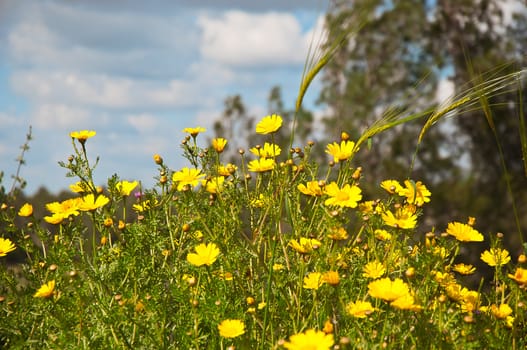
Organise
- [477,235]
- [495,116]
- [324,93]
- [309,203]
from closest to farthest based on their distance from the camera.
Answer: [477,235], [309,203], [495,116], [324,93]

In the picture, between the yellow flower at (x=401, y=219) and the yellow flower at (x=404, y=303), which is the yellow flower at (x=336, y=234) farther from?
the yellow flower at (x=404, y=303)

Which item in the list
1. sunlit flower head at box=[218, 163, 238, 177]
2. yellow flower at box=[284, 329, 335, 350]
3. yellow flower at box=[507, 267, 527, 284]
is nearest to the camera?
yellow flower at box=[284, 329, 335, 350]

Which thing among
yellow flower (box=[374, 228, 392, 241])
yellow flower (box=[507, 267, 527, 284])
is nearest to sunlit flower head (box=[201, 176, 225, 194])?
yellow flower (box=[374, 228, 392, 241])

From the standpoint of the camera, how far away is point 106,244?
2.66m

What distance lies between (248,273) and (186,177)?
1.38 ft

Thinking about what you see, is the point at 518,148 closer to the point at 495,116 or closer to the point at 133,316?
the point at 495,116

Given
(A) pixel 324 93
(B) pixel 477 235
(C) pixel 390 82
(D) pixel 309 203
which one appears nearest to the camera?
(B) pixel 477 235

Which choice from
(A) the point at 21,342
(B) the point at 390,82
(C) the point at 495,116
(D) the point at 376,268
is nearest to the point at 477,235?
(D) the point at 376,268

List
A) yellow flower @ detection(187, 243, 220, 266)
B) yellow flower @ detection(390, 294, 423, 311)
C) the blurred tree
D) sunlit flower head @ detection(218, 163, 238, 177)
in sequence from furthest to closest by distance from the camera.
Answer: the blurred tree → sunlit flower head @ detection(218, 163, 238, 177) → yellow flower @ detection(187, 243, 220, 266) → yellow flower @ detection(390, 294, 423, 311)

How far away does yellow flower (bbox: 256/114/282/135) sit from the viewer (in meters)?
2.47

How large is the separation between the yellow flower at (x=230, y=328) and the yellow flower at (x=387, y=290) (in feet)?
1.32

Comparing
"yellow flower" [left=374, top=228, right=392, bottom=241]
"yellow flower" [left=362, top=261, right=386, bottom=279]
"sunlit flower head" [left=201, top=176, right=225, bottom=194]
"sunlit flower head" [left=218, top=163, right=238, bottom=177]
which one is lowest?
"yellow flower" [left=362, top=261, right=386, bottom=279]

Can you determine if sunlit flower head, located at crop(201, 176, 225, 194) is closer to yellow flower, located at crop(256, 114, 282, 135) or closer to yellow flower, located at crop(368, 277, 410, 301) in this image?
yellow flower, located at crop(256, 114, 282, 135)

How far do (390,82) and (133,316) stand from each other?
11.1m
